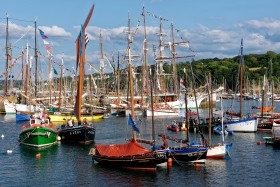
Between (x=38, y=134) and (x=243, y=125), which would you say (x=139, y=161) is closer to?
(x=38, y=134)

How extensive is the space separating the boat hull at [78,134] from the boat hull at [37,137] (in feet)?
12.3

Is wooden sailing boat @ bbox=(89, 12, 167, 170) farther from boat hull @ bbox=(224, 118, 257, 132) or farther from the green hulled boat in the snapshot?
boat hull @ bbox=(224, 118, 257, 132)

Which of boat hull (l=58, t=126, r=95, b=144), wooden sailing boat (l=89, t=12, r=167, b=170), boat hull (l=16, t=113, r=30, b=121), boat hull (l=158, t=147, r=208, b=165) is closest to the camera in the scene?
wooden sailing boat (l=89, t=12, r=167, b=170)

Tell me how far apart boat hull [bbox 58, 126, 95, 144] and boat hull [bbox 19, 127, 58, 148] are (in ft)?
12.3

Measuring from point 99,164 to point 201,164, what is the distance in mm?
11371

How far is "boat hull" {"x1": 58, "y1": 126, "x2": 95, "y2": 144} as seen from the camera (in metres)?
71.2

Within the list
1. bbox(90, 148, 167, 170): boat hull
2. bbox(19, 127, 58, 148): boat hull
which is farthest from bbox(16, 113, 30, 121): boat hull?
bbox(90, 148, 167, 170): boat hull

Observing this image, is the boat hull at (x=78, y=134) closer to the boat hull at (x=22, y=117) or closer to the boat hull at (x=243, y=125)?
the boat hull at (x=243, y=125)

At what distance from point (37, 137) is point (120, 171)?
20460 millimetres

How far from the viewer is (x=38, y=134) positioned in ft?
219

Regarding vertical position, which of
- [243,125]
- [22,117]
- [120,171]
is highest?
[22,117]

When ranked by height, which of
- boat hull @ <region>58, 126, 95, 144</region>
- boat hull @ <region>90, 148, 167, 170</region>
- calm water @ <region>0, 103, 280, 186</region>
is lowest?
calm water @ <region>0, 103, 280, 186</region>

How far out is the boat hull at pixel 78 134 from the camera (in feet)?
234

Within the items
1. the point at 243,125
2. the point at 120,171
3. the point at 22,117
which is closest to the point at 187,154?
the point at 120,171
